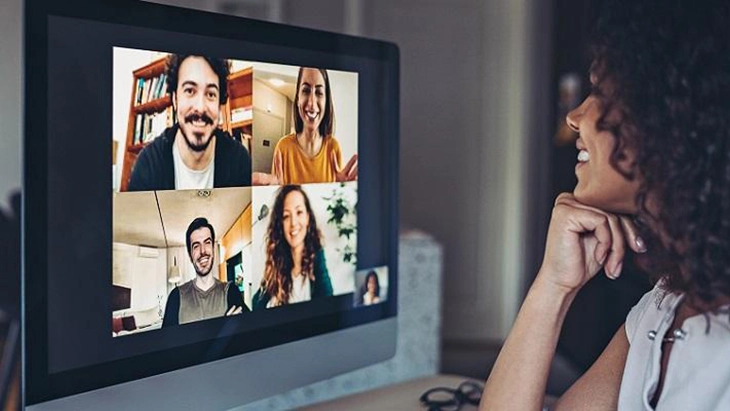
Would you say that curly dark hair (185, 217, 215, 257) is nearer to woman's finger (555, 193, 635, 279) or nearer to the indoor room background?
woman's finger (555, 193, 635, 279)

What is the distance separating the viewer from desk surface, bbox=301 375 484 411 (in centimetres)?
114

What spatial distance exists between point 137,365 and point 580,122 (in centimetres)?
53

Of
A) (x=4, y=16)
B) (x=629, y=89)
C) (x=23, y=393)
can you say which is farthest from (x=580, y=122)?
(x=4, y=16)

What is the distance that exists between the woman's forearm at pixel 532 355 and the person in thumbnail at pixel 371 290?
193 mm

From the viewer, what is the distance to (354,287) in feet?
3.64

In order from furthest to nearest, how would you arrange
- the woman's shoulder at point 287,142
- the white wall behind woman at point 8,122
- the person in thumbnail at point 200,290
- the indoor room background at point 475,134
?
the indoor room background at point 475,134
the white wall behind woman at point 8,122
the woman's shoulder at point 287,142
the person in thumbnail at point 200,290

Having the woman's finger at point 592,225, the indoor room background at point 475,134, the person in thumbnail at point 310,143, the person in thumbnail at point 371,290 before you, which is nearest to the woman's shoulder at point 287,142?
the person in thumbnail at point 310,143

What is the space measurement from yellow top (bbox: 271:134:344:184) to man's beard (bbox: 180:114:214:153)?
0.10m

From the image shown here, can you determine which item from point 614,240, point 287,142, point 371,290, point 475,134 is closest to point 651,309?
point 614,240

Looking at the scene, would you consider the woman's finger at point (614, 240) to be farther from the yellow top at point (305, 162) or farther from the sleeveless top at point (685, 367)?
the yellow top at point (305, 162)

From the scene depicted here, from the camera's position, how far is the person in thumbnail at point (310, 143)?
1.00 m

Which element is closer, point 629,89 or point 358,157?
point 629,89

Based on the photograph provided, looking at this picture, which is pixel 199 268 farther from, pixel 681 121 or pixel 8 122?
pixel 8 122

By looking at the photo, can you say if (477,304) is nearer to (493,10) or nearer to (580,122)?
(493,10)
